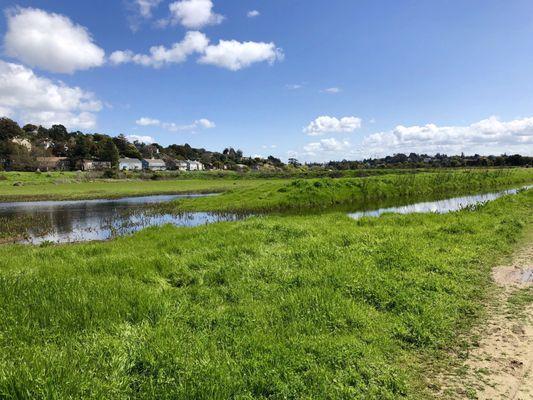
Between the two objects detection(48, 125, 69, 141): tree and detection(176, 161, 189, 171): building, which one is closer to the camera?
detection(176, 161, 189, 171): building

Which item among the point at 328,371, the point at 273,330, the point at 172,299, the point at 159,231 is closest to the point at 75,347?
the point at 172,299

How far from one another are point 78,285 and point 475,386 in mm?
7675

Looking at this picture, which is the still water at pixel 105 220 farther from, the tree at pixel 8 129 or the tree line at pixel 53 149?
the tree at pixel 8 129

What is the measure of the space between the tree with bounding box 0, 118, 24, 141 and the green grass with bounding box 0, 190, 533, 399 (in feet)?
493

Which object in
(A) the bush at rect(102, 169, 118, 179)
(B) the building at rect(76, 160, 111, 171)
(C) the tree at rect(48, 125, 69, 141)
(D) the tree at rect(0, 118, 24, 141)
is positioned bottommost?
(A) the bush at rect(102, 169, 118, 179)

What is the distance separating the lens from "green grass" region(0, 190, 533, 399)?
5215mm

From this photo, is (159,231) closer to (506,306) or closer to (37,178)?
(506,306)

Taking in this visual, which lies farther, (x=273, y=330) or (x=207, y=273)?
(x=207, y=273)

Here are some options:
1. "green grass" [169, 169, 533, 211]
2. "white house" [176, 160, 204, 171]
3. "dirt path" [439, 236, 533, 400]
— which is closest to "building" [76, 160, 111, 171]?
"white house" [176, 160, 204, 171]

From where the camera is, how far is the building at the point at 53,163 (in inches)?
4683

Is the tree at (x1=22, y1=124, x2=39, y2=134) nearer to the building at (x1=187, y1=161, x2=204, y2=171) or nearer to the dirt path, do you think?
the building at (x1=187, y1=161, x2=204, y2=171)

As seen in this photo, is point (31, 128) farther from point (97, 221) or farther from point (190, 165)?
point (97, 221)

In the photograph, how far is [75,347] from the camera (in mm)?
5930

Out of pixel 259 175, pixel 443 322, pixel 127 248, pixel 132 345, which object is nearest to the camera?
pixel 132 345
